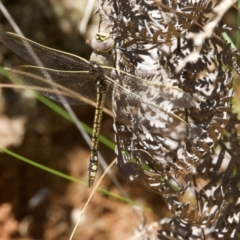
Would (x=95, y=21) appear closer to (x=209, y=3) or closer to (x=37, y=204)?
(x=37, y=204)

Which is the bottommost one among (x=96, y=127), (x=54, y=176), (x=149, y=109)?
(x=54, y=176)

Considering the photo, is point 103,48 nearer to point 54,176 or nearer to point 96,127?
point 96,127

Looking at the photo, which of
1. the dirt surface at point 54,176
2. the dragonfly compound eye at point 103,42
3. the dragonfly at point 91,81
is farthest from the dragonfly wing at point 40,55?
the dirt surface at point 54,176

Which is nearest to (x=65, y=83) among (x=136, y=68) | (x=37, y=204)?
(x=136, y=68)

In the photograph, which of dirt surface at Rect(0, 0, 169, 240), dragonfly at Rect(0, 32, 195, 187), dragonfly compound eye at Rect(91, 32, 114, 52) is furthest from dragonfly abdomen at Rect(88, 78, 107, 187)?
dirt surface at Rect(0, 0, 169, 240)

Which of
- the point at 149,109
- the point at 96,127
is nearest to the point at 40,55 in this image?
the point at 96,127

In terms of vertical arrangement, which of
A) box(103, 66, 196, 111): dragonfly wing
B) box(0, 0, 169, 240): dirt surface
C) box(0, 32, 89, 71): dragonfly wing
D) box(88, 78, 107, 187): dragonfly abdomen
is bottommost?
box(0, 0, 169, 240): dirt surface

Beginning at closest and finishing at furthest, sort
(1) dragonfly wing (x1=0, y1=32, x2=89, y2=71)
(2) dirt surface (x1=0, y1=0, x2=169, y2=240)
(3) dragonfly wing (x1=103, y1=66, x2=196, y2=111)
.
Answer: (3) dragonfly wing (x1=103, y1=66, x2=196, y2=111)
(1) dragonfly wing (x1=0, y1=32, x2=89, y2=71)
(2) dirt surface (x1=0, y1=0, x2=169, y2=240)

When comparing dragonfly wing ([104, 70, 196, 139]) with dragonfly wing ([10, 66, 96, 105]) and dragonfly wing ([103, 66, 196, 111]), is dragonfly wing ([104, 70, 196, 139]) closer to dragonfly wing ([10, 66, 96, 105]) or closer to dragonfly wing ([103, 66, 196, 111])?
dragonfly wing ([103, 66, 196, 111])

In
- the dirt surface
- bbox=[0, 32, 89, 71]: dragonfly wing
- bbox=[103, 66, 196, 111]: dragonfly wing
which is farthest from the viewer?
the dirt surface
